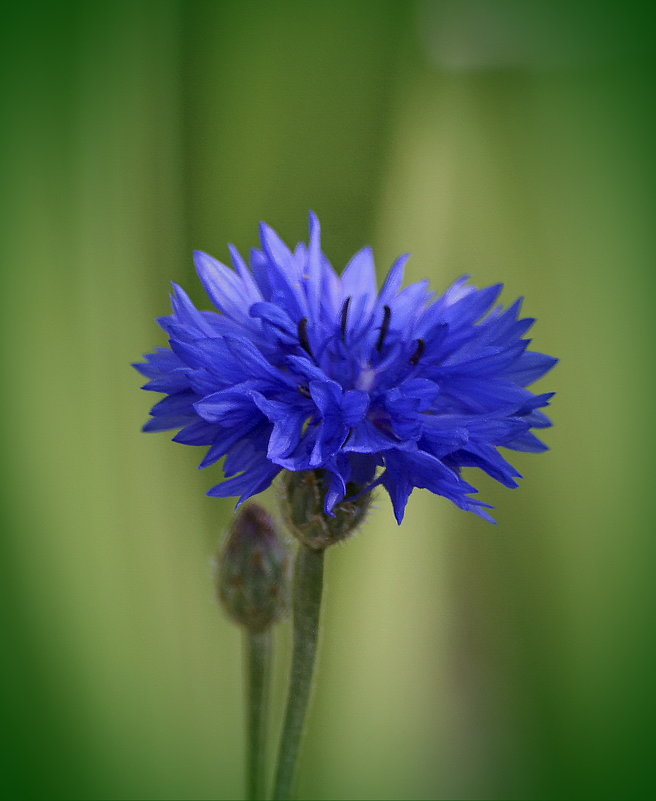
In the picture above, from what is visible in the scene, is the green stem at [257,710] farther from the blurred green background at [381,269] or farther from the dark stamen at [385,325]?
the blurred green background at [381,269]

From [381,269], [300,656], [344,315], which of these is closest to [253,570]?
[300,656]

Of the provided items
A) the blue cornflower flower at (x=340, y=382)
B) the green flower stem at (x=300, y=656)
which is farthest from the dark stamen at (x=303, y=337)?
the green flower stem at (x=300, y=656)

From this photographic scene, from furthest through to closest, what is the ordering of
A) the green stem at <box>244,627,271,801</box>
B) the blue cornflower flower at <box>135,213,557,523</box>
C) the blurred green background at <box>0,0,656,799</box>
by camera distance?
the blurred green background at <box>0,0,656,799</box> → the green stem at <box>244,627,271,801</box> → the blue cornflower flower at <box>135,213,557,523</box>

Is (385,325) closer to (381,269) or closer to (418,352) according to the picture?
(418,352)

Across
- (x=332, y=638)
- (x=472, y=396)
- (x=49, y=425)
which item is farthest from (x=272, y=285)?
(x=332, y=638)

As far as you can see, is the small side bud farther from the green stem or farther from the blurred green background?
the blurred green background

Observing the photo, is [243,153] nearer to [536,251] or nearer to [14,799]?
[536,251]

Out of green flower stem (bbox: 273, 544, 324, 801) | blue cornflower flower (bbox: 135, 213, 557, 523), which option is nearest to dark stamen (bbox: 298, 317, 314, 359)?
blue cornflower flower (bbox: 135, 213, 557, 523)

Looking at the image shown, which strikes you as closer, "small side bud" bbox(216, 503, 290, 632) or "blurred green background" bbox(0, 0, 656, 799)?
"small side bud" bbox(216, 503, 290, 632)
